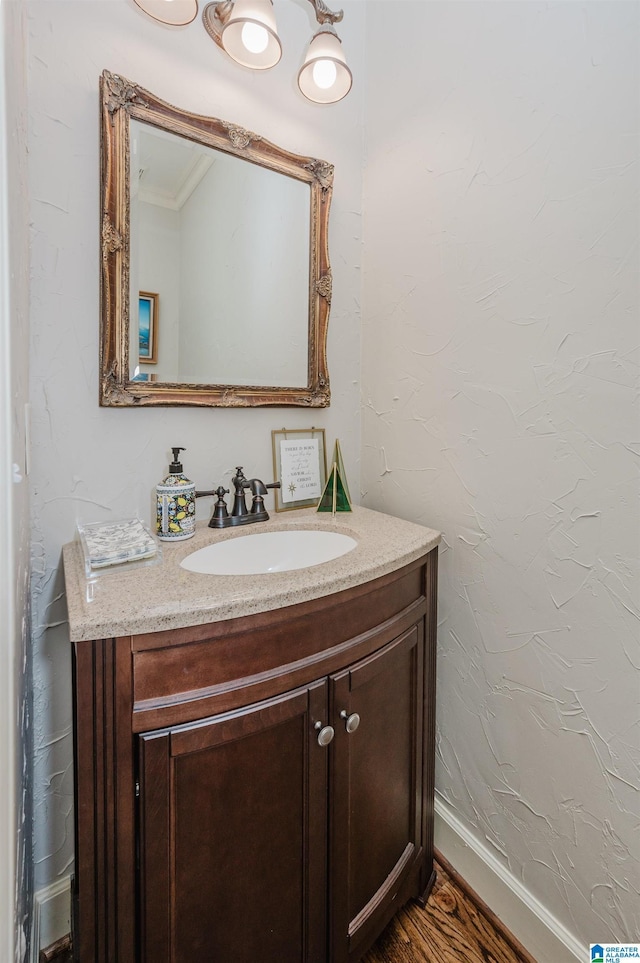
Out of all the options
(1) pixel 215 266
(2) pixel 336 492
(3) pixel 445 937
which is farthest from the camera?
(2) pixel 336 492

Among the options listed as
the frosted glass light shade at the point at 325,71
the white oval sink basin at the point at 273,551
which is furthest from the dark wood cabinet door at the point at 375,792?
the frosted glass light shade at the point at 325,71

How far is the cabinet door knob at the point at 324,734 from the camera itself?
792 mm

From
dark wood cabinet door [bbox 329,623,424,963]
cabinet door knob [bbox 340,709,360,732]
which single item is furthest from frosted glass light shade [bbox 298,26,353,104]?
cabinet door knob [bbox 340,709,360,732]

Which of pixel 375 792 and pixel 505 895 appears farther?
pixel 505 895

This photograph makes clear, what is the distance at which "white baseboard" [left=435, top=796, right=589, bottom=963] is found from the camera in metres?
0.95

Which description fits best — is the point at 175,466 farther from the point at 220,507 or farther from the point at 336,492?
the point at 336,492

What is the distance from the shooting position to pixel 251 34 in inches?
41.6

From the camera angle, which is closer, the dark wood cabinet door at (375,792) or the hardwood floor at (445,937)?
the dark wood cabinet door at (375,792)

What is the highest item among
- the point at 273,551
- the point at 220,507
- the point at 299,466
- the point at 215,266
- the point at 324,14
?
the point at 324,14

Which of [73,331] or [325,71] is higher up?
[325,71]

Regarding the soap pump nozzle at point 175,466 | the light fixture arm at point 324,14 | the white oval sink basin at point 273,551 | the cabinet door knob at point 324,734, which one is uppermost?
the light fixture arm at point 324,14

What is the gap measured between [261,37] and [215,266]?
20.7 inches

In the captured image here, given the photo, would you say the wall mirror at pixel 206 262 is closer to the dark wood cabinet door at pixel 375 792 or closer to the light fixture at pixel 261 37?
the light fixture at pixel 261 37

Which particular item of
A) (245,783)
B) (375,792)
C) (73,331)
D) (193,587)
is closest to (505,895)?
(375,792)
